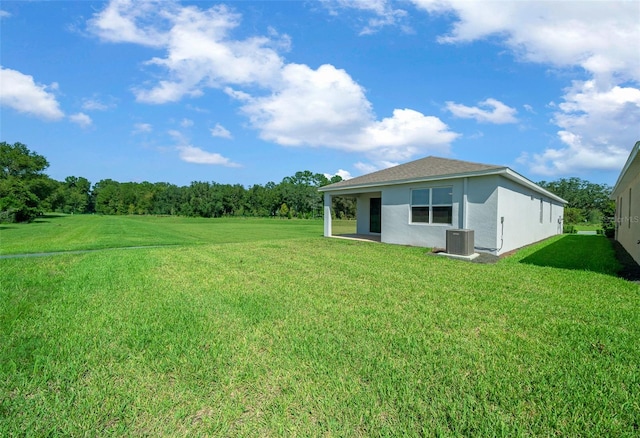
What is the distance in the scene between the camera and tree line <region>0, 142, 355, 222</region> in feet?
116

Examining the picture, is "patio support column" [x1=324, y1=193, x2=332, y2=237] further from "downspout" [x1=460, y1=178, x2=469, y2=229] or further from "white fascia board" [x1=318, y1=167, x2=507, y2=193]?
"downspout" [x1=460, y1=178, x2=469, y2=229]

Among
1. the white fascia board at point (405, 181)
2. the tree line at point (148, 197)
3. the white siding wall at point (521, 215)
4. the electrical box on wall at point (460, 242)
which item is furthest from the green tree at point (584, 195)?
the electrical box on wall at point (460, 242)

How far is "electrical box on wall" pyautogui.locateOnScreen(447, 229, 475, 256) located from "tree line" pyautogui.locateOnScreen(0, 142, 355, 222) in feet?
95.5

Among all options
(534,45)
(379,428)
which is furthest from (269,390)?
(534,45)

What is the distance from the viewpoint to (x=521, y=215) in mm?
12055

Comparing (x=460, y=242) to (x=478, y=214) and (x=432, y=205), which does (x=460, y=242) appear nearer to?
(x=478, y=214)

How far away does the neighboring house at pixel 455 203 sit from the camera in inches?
384

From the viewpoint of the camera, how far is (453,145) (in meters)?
23.0

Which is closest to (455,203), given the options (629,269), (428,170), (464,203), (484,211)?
(464,203)

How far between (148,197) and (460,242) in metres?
79.1

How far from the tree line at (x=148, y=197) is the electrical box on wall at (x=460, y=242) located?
95.5ft

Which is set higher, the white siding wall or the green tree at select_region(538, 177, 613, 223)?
the green tree at select_region(538, 177, 613, 223)

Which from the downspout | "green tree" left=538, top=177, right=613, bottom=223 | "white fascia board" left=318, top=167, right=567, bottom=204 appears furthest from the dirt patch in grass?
"green tree" left=538, top=177, right=613, bottom=223

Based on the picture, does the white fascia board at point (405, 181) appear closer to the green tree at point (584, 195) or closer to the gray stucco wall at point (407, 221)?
the gray stucco wall at point (407, 221)
